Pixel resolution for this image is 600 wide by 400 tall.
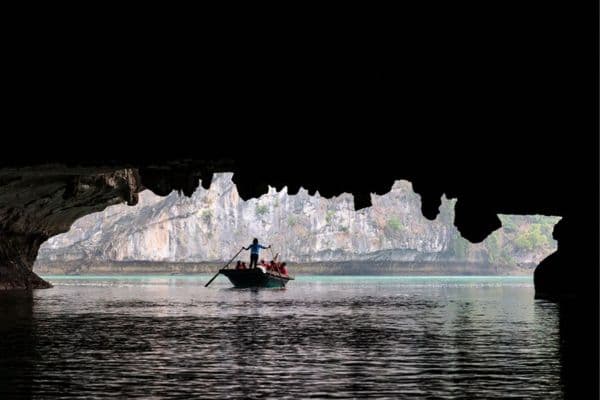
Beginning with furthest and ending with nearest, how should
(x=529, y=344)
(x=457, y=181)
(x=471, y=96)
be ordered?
1. (x=457, y=181)
2. (x=529, y=344)
3. (x=471, y=96)

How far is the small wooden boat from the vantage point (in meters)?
75.9

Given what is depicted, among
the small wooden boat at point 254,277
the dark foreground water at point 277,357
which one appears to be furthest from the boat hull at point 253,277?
the dark foreground water at point 277,357

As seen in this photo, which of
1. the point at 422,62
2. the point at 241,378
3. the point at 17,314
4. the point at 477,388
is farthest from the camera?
the point at 17,314

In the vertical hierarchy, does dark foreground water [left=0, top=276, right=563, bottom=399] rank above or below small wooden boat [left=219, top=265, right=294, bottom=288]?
below

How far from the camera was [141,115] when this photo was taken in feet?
66.9

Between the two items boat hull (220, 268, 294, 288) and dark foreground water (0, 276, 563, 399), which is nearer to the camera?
dark foreground water (0, 276, 563, 399)

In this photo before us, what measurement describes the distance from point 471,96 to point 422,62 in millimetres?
1846

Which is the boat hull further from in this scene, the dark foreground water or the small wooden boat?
the dark foreground water

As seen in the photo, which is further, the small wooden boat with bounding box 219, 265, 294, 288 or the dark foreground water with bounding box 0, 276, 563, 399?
the small wooden boat with bounding box 219, 265, 294, 288

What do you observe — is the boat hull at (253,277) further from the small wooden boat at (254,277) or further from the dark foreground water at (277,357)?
the dark foreground water at (277,357)

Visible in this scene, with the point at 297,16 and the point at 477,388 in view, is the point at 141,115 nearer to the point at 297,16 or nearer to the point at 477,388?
the point at 297,16

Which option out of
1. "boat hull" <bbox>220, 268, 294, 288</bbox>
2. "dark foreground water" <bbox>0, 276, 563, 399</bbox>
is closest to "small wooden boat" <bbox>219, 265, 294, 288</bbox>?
"boat hull" <bbox>220, 268, 294, 288</bbox>

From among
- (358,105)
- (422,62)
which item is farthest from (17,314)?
(422,62)

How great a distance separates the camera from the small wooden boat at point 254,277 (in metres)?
75.9
